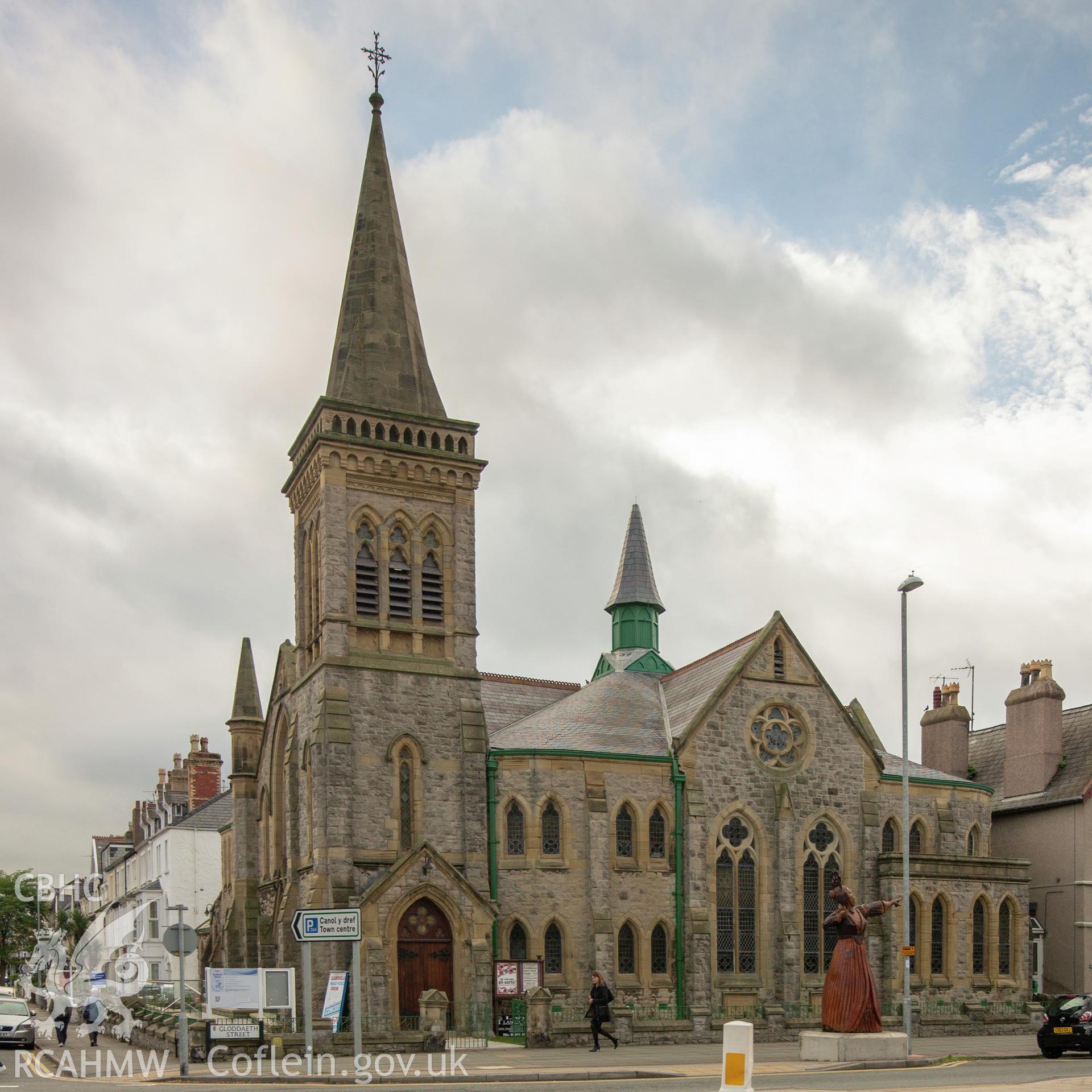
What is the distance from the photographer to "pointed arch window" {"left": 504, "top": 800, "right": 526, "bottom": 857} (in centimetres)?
3678

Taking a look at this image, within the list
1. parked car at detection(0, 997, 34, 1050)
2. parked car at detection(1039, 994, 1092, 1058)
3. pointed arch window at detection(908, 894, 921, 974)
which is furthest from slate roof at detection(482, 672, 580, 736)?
parked car at detection(1039, 994, 1092, 1058)

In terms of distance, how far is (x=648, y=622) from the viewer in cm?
5416

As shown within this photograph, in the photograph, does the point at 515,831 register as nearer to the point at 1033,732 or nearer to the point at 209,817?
the point at 1033,732

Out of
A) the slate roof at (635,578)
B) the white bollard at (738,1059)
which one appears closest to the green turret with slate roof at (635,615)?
the slate roof at (635,578)

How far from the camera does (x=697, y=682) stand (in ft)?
139

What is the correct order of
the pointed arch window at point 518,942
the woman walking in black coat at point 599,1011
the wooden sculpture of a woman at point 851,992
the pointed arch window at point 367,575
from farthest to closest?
the pointed arch window at point 367,575, the pointed arch window at point 518,942, the woman walking in black coat at point 599,1011, the wooden sculpture of a woman at point 851,992

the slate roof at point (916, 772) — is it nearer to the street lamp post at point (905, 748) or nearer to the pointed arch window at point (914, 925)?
the pointed arch window at point (914, 925)

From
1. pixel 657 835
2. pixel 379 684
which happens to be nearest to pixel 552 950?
pixel 657 835

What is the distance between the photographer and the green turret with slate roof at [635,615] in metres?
53.6

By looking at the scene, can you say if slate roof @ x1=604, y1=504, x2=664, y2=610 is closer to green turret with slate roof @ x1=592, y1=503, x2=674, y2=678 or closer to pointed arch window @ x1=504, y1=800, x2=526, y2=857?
green turret with slate roof @ x1=592, y1=503, x2=674, y2=678

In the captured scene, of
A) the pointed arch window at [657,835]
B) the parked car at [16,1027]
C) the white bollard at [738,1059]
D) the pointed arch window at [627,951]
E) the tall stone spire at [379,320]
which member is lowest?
the parked car at [16,1027]

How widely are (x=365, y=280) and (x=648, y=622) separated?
20.5m

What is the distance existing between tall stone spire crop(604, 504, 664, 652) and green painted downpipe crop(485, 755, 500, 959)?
1792 cm

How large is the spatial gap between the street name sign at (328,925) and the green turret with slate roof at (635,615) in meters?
30.9
